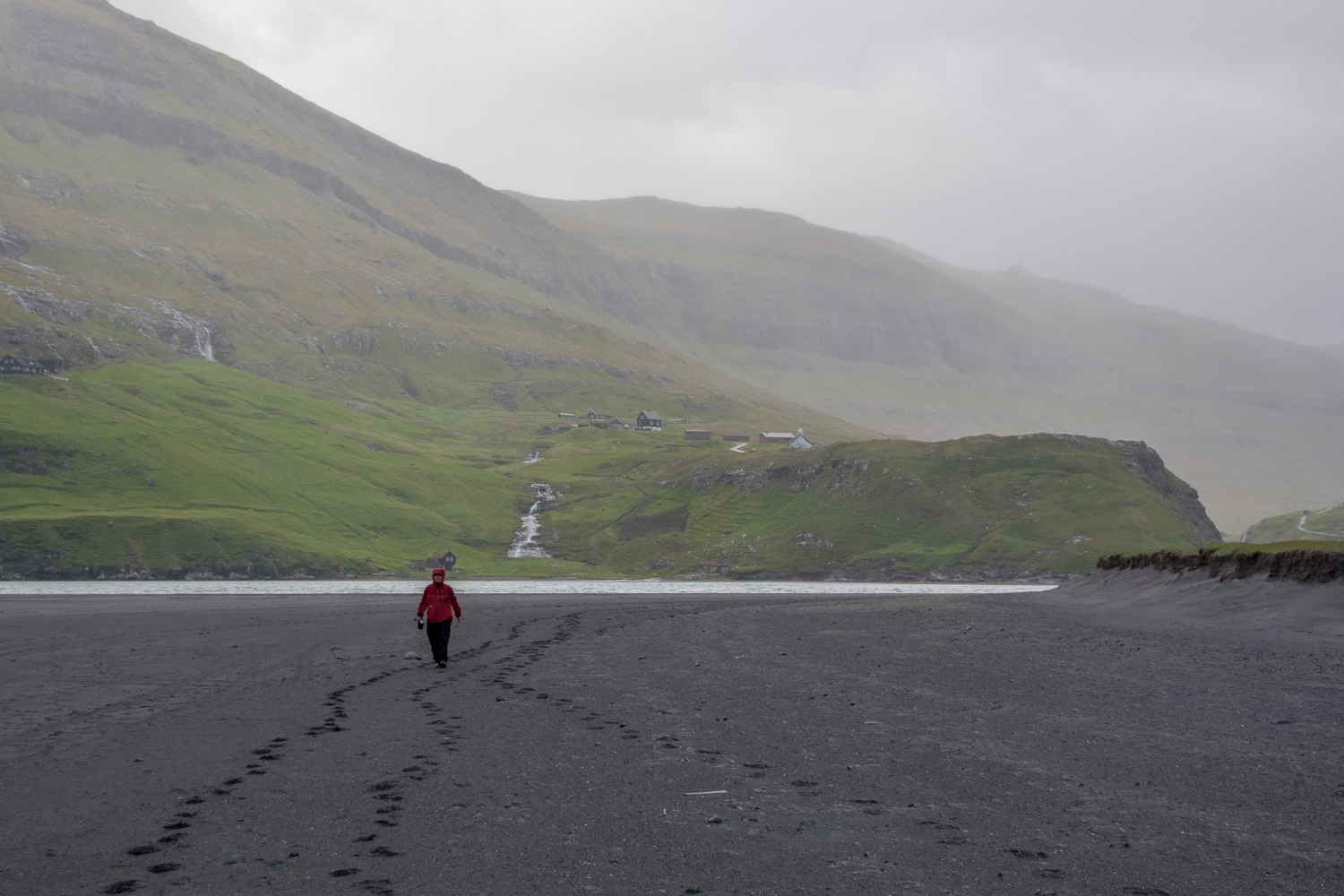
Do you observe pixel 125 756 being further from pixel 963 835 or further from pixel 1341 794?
pixel 1341 794

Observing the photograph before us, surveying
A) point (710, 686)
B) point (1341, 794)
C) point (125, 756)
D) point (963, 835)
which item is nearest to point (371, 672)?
point (710, 686)

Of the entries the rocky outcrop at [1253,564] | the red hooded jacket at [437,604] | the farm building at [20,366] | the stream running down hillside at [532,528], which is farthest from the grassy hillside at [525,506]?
the red hooded jacket at [437,604]

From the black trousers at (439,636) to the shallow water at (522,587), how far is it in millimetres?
61645

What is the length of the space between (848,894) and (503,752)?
9861 mm

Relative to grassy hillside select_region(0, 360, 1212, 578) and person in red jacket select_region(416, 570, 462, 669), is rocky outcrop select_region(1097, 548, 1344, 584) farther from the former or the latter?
grassy hillside select_region(0, 360, 1212, 578)

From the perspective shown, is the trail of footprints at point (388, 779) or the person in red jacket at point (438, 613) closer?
the trail of footprints at point (388, 779)

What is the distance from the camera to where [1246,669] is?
29141mm

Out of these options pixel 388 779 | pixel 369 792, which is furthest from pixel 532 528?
pixel 369 792

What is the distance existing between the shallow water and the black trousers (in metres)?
61.6

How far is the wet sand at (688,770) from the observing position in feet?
40.9

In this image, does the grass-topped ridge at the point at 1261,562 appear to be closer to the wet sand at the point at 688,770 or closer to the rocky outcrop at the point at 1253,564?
the rocky outcrop at the point at 1253,564

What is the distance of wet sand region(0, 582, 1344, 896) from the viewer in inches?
491

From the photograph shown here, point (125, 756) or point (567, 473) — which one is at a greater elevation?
point (567, 473)

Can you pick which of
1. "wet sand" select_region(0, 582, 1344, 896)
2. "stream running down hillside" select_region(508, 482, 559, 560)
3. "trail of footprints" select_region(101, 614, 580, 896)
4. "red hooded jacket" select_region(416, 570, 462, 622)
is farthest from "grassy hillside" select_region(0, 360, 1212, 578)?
"trail of footprints" select_region(101, 614, 580, 896)
